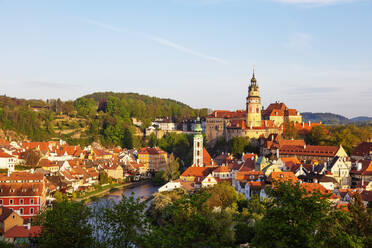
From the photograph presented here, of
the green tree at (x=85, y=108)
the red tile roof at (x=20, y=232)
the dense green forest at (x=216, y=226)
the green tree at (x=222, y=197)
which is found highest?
the green tree at (x=85, y=108)

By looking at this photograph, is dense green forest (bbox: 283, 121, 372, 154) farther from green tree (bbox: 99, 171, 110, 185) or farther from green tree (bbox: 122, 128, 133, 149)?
green tree (bbox: 122, 128, 133, 149)

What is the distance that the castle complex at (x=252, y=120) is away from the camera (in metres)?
56.2

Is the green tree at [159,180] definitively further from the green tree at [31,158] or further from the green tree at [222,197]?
the green tree at [222,197]

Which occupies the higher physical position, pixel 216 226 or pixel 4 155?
pixel 216 226

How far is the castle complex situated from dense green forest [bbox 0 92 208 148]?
1641 cm

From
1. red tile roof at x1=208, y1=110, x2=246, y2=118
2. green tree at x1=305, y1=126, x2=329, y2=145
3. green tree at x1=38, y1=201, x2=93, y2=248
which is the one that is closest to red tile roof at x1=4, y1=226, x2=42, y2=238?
green tree at x1=38, y1=201, x2=93, y2=248

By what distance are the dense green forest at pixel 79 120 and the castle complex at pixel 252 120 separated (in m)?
16.4

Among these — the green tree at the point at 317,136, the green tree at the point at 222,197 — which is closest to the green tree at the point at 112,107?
the green tree at the point at 317,136

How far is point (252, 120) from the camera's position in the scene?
57.3m

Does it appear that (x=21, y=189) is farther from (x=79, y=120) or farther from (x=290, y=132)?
(x=79, y=120)

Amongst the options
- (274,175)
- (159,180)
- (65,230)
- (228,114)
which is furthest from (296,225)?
(228,114)

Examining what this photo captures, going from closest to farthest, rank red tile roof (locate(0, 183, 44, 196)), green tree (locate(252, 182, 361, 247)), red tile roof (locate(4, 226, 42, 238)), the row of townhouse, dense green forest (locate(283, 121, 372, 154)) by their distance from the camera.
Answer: green tree (locate(252, 182, 361, 247)), red tile roof (locate(4, 226, 42, 238)), red tile roof (locate(0, 183, 44, 196)), the row of townhouse, dense green forest (locate(283, 121, 372, 154))

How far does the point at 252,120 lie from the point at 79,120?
34487mm

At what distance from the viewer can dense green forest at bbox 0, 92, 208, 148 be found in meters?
67.8
